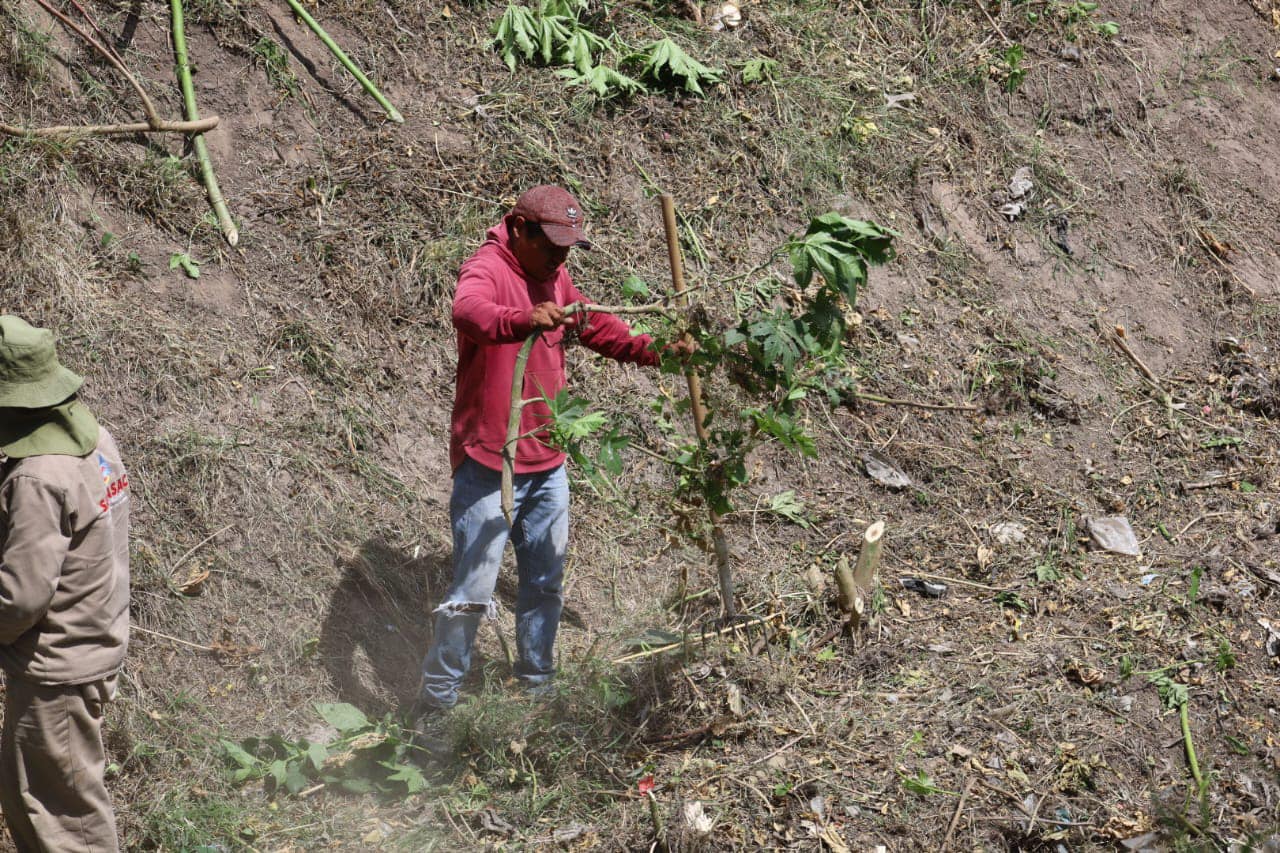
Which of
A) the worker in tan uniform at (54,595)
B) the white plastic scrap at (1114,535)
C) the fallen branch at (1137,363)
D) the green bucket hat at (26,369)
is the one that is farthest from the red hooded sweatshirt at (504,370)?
the fallen branch at (1137,363)

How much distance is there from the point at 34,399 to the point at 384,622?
7.03 feet

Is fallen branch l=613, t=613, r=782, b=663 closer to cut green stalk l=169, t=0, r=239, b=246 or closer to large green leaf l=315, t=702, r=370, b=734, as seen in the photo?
large green leaf l=315, t=702, r=370, b=734

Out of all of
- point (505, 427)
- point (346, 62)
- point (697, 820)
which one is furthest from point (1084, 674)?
point (346, 62)

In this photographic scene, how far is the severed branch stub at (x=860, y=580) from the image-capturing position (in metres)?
4.81

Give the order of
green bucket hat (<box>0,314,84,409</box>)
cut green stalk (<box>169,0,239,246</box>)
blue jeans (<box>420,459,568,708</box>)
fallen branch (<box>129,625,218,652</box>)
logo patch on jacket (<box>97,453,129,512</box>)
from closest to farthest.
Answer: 1. green bucket hat (<box>0,314,84,409</box>)
2. logo patch on jacket (<box>97,453,129,512</box>)
3. blue jeans (<box>420,459,568,708</box>)
4. fallen branch (<box>129,625,218,652</box>)
5. cut green stalk (<box>169,0,239,246</box>)

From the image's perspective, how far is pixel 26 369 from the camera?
3102 millimetres

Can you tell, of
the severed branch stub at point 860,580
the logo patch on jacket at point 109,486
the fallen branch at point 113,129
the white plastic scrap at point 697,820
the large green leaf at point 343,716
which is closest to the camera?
the logo patch on jacket at point 109,486

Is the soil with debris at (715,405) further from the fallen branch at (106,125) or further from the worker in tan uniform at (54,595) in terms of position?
the worker in tan uniform at (54,595)

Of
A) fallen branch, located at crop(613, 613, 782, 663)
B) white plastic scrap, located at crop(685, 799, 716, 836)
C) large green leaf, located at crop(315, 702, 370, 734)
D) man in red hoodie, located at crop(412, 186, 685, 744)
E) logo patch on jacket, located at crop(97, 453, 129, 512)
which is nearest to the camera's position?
logo patch on jacket, located at crop(97, 453, 129, 512)

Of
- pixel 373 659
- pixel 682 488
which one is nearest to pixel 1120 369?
pixel 682 488

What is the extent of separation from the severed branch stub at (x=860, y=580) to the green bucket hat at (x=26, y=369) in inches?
120

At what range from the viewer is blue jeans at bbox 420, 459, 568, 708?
4.08 meters

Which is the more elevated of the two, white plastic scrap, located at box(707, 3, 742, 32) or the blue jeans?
white plastic scrap, located at box(707, 3, 742, 32)

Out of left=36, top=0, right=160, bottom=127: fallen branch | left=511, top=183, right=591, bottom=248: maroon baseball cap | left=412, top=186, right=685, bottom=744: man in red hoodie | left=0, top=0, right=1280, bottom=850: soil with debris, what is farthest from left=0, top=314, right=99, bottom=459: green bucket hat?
left=36, top=0, right=160, bottom=127: fallen branch
